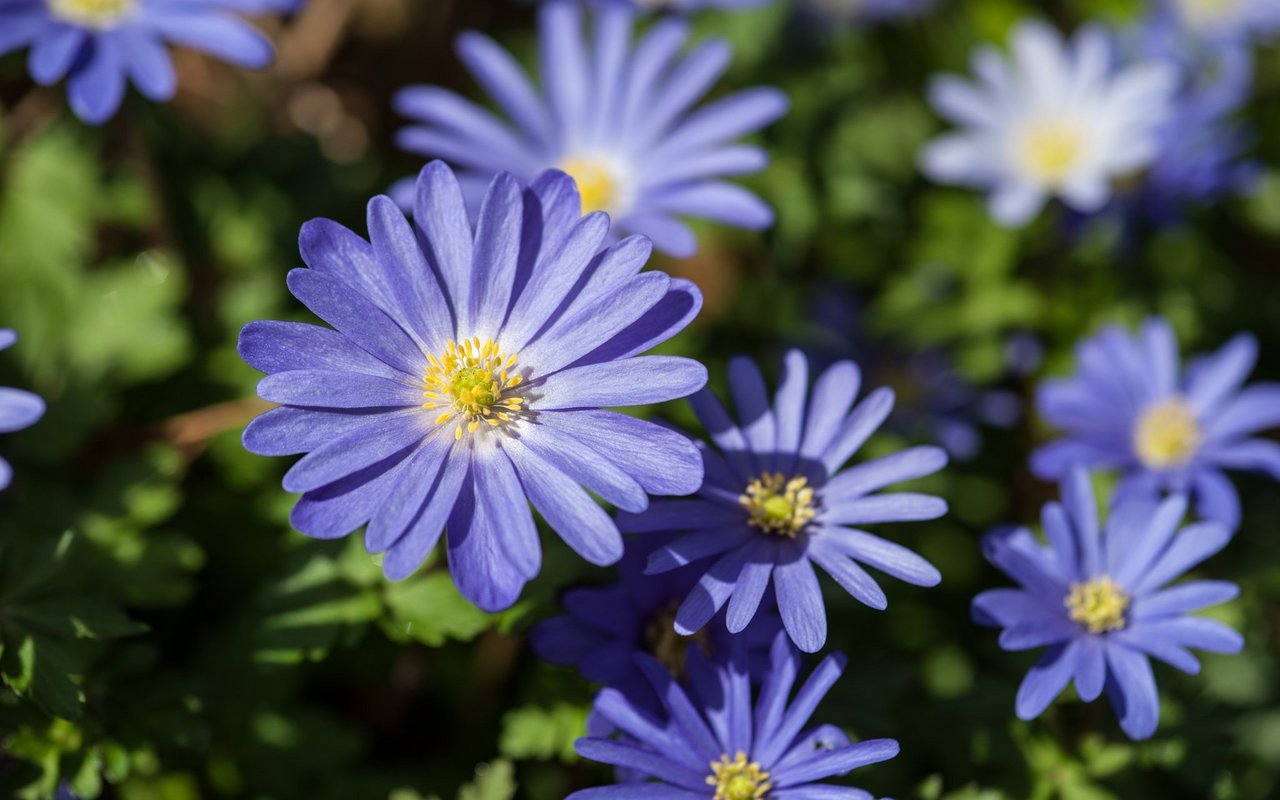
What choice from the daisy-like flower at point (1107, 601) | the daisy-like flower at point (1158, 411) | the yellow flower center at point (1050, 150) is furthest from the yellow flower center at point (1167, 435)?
the yellow flower center at point (1050, 150)

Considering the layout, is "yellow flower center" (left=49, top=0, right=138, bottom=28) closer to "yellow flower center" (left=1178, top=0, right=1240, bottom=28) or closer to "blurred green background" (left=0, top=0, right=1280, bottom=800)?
"blurred green background" (left=0, top=0, right=1280, bottom=800)

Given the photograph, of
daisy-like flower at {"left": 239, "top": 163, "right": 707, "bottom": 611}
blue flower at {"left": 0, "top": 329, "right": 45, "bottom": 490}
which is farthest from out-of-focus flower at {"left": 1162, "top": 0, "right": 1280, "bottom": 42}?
blue flower at {"left": 0, "top": 329, "right": 45, "bottom": 490}

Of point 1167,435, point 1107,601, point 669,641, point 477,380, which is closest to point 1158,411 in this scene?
point 1167,435

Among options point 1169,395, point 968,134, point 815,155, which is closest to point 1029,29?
point 968,134

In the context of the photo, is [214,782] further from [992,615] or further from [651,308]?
[992,615]

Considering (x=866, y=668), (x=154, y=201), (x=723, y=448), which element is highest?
(x=154, y=201)

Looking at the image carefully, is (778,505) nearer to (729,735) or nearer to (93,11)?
(729,735)
